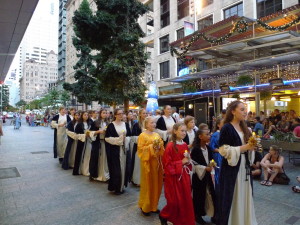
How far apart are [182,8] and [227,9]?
20.8ft

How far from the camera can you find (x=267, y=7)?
17.8 meters

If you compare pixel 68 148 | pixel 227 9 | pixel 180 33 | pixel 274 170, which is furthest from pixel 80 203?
pixel 180 33

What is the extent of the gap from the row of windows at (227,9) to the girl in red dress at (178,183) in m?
17.6

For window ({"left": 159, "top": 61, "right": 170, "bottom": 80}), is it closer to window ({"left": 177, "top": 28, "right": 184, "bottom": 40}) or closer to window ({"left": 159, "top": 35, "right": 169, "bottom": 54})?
window ({"left": 159, "top": 35, "right": 169, "bottom": 54})

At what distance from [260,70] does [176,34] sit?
16321 mm

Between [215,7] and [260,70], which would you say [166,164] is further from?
[215,7]

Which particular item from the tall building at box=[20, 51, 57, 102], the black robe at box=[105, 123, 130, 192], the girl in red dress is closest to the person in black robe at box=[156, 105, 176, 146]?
the black robe at box=[105, 123, 130, 192]

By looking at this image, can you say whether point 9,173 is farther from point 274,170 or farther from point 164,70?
point 164,70

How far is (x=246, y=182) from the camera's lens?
10.3 ft

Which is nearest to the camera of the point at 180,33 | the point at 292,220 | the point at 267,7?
the point at 292,220

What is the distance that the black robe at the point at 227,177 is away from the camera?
310 centimetres

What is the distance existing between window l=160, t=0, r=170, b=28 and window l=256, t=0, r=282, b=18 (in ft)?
39.2

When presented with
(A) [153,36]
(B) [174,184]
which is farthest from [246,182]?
(A) [153,36]

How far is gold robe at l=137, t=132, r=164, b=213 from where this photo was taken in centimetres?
428
